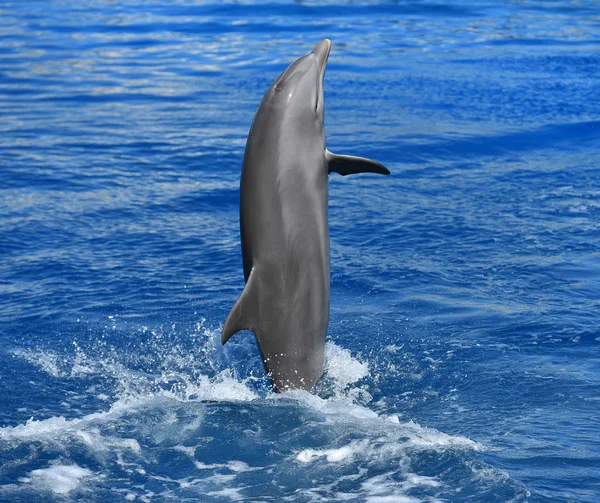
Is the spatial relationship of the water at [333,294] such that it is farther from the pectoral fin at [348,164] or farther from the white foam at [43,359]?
the pectoral fin at [348,164]

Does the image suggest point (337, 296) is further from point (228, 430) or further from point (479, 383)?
point (228, 430)

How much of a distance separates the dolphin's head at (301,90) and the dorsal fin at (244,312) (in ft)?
3.93

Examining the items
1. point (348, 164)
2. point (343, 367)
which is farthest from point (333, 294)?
point (348, 164)

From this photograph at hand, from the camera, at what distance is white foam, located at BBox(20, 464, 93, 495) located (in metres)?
5.20

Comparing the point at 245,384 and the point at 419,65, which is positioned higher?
the point at 419,65

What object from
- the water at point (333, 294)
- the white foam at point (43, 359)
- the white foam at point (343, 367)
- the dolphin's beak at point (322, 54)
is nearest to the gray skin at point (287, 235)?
the white foam at point (343, 367)

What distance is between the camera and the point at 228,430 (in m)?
5.83

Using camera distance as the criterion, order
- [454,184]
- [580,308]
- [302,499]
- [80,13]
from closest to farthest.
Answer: [302,499], [580,308], [454,184], [80,13]

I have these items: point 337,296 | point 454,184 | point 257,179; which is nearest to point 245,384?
point 257,179

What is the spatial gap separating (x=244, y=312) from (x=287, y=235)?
580 millimetres

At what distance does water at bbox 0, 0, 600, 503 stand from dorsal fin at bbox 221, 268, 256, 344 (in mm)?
593

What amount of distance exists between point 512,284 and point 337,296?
160cm

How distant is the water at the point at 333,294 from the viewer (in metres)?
5.43

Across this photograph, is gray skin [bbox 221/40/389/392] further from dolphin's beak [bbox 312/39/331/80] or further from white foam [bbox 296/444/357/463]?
white foam [bbox 296/444/357/463]
